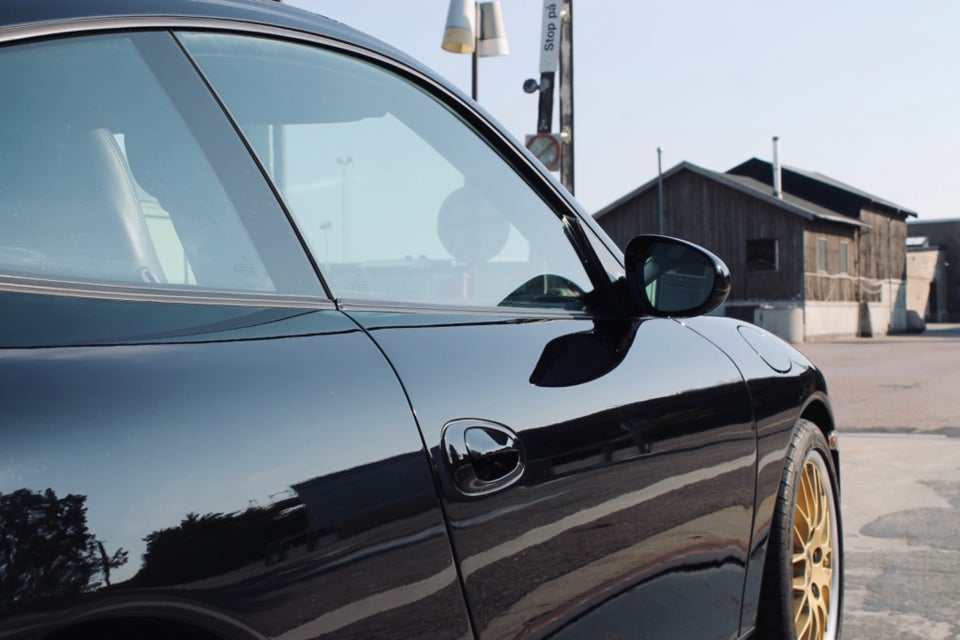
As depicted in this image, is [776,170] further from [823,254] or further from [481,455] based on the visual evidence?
[481,455]

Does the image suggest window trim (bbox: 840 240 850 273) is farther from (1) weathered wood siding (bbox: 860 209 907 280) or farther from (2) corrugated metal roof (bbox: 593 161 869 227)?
(1) weathered wood siding (bbox: 860 209 907 280)

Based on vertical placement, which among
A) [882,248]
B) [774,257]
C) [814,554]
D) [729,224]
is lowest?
[814,554]

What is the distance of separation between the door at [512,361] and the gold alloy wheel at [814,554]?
1.79 ft

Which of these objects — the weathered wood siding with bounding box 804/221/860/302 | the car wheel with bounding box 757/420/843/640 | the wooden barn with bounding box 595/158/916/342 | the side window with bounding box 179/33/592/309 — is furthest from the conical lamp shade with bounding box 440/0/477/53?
the weathered wood siding with bounding box 804/221/860/302

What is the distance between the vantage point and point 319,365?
1262 millimetres

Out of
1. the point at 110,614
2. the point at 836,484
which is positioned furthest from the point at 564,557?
the point at 836,484

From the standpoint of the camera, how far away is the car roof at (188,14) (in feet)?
3.95

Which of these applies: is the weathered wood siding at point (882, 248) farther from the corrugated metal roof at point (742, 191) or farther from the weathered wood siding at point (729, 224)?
the weathered wood siding at point (729, 224)

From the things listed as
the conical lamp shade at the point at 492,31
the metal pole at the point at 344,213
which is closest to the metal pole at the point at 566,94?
the conical lamp shade at the point at 492,31

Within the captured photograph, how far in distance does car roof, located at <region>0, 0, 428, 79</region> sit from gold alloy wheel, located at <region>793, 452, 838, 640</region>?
5.45 feet

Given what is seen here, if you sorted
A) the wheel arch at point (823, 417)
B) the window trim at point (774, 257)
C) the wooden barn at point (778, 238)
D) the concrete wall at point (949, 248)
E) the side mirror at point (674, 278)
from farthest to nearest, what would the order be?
1. the concrete wall at point (949, 248)
2. the window trim at point (774, 257)
3. the wooden barn at point (778, 238)
4. the wheel arch at point (823, 417)
5. the side mirror at point (674, 278)

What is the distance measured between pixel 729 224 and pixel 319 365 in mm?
42235

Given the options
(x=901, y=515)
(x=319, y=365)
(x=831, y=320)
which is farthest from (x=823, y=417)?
(x=831, y=320)

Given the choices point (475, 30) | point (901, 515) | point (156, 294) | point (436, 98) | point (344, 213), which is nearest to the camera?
point (156, 294)
